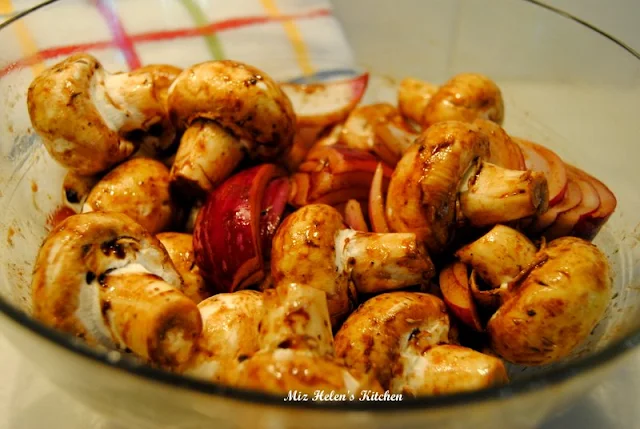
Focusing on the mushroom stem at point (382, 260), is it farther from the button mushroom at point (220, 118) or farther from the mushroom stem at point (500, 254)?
the button mushroom at point (220, 118)

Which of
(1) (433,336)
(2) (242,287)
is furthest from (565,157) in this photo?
(2) (242,287)

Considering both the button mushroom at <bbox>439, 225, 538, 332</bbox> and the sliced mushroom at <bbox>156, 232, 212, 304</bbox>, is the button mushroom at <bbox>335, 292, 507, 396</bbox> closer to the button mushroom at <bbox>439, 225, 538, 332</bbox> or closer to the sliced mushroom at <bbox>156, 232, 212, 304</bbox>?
the button mushroom at <bbox>439, 225, 538, 332</bbox>

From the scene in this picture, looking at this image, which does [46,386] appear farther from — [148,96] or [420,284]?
[420,284]

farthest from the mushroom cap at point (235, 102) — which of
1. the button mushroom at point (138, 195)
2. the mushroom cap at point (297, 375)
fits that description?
the mushroom cap at point (297, 375)

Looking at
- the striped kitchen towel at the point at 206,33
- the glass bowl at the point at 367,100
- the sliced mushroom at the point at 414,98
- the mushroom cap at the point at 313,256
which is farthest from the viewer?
the striped kitchen towel at the point at 206,33

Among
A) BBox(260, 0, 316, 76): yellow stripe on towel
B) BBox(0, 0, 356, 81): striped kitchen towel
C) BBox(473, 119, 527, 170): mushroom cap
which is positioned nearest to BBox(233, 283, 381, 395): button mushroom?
BBox(473, 119, 527, 170): mushroom cap

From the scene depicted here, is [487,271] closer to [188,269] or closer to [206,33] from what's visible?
[188,269]

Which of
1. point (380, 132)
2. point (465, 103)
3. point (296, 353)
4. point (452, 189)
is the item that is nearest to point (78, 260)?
point (296, 353)
